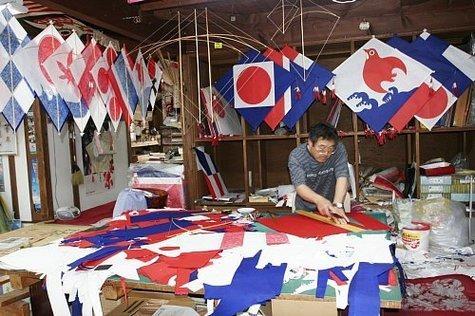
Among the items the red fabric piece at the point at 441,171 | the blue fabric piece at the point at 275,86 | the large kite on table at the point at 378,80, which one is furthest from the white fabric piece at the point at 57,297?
the red fabric piece at the point at 441,171

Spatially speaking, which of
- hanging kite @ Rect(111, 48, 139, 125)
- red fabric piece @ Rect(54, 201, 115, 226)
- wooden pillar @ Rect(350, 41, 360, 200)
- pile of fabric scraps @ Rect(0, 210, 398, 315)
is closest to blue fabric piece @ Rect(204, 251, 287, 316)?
pile of fabric scraps @ Rect(0, 210, 398, 315)

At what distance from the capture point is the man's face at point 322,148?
2920 millimetres

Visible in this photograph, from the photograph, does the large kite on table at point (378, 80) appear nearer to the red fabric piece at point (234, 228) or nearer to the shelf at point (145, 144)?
the red fabric piece at point (234, 228)

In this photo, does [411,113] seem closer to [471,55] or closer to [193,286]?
[471,55]

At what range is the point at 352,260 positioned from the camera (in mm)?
1849

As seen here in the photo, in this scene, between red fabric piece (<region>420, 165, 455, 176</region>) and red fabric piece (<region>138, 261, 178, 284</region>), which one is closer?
red fabric piece (<region>138, 261, 178, 284</region>)

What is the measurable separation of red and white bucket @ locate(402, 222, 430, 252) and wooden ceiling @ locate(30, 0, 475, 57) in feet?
6.02

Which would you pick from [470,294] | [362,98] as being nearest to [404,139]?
[362,98]

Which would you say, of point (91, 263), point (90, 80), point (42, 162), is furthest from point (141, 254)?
point (42, 162)

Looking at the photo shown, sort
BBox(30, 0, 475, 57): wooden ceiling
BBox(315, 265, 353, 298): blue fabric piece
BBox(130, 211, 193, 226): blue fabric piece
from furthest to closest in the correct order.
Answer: BBox(30, 0, 475, 57): wooden ceiling, BBox(130, 211, 193, 226): blue fabric piece, BBox(315, 265, 353, 298): blue fabric piece

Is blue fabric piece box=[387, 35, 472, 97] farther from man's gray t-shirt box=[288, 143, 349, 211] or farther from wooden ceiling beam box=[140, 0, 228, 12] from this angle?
wooden ceiling beam box=[140, 0, 228, 12]

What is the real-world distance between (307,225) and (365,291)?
3.16 ft

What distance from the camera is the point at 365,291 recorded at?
1567 mm

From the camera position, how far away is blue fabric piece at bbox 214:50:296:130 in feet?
13.5
